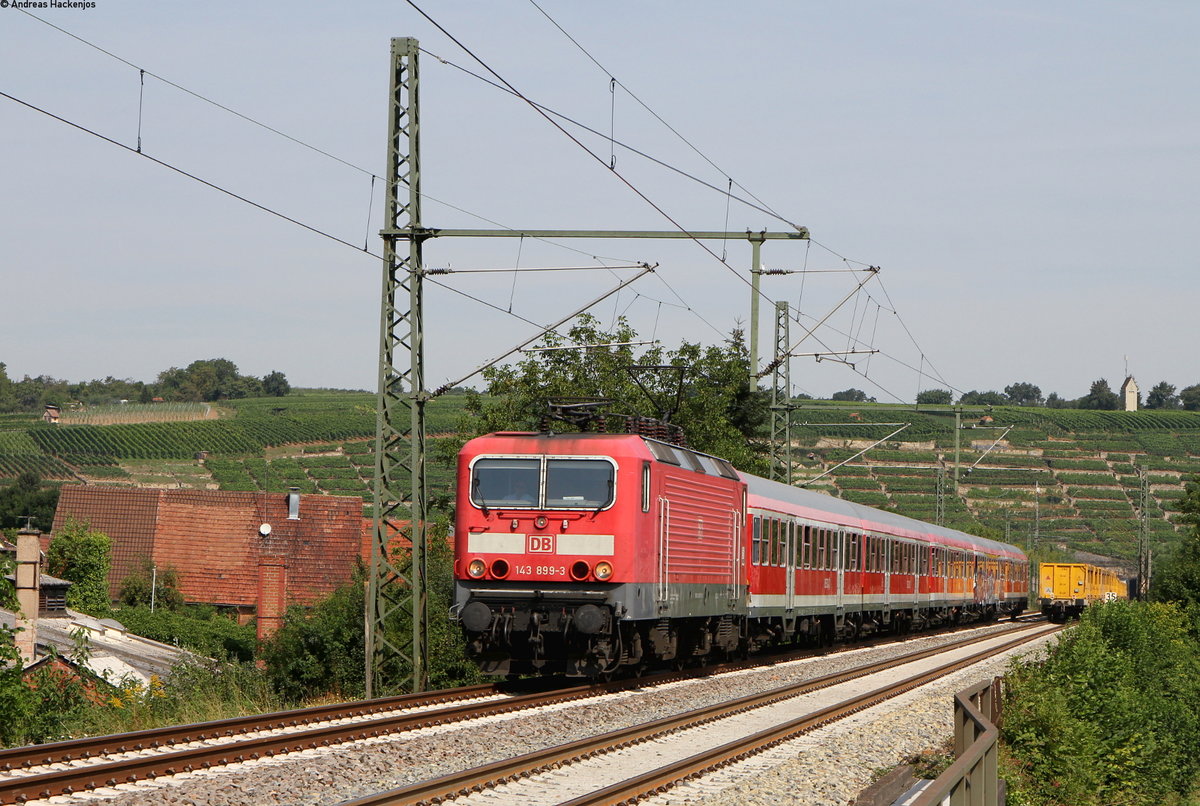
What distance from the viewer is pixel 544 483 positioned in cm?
1892

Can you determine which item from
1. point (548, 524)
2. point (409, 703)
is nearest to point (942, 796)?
point (409, 703)

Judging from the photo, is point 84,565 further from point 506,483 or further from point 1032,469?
point 1032,469

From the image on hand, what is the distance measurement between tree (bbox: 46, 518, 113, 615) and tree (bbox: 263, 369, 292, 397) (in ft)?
381

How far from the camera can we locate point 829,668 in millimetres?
26422

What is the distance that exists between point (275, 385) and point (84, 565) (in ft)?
391

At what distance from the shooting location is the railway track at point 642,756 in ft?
35.9

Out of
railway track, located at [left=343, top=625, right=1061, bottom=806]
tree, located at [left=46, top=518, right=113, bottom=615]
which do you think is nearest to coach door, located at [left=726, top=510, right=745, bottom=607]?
railway track, located at [left=343, top=625, right=1061, bottom=806]

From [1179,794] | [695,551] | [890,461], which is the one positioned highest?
[890,461]

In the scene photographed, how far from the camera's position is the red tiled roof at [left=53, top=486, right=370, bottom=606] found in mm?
67875

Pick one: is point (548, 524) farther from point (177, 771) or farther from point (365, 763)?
point (177, 771)

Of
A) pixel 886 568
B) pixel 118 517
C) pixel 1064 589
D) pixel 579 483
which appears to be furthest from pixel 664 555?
pixel 118 517

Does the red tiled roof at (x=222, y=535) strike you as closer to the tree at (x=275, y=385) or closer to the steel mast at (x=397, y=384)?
the steel mast at (x=397, y=384)

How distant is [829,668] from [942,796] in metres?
19.8

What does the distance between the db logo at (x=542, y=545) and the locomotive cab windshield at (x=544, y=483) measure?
41cm
